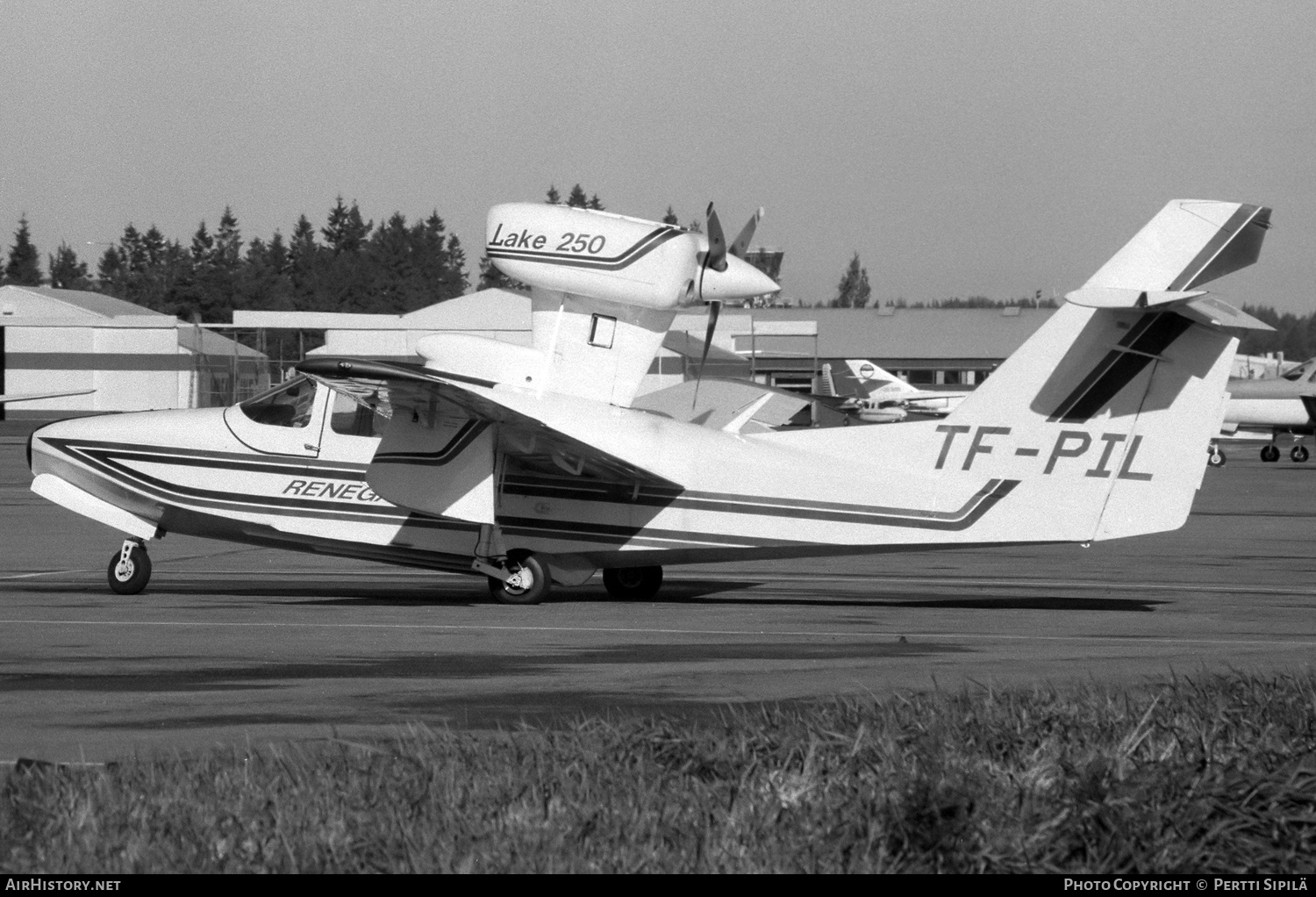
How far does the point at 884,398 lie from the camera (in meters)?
73.9

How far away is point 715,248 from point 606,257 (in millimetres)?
1020

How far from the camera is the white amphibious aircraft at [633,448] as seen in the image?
1316cm

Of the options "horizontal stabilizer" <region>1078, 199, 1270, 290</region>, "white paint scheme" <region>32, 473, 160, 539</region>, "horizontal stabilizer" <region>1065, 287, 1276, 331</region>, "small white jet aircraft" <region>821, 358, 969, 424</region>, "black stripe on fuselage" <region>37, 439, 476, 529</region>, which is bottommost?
"small white jet aircraft" <region>821, 358, 969, 424</region>

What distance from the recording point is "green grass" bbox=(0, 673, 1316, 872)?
5.17 metres

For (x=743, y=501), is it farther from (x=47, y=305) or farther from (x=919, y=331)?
(x=919, y=331)

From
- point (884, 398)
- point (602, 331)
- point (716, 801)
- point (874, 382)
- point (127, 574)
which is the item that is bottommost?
point (884, 398)

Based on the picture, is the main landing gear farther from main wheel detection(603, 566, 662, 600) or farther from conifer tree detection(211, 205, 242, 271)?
conifer tree detection(211, 205, 242, 271)

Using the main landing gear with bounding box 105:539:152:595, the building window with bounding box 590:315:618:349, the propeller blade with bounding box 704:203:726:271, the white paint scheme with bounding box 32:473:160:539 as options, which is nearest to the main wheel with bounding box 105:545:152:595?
the main landing gear with bounding box 105:539:152:595

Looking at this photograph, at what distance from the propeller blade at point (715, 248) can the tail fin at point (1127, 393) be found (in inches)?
108

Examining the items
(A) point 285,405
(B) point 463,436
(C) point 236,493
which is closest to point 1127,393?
(B) point 463,436

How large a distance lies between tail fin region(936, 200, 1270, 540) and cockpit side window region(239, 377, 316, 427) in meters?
6.49

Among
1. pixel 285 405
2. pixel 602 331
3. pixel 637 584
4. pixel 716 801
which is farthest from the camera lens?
pixel 637 584

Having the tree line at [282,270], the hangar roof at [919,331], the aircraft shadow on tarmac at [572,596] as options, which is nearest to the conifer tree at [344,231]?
the tree line at [282,270]

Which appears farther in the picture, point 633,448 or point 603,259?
point 633,448
